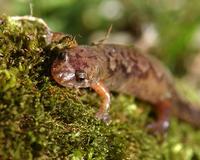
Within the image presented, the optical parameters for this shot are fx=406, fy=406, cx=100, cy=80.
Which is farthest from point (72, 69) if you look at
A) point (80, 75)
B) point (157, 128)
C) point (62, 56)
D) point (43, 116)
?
point (157, 128)

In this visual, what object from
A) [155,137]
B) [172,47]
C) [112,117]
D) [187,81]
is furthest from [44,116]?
[187,81]

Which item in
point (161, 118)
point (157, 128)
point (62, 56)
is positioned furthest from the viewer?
point (161, 118)

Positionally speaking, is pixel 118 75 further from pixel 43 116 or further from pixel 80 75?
pixel 43 116

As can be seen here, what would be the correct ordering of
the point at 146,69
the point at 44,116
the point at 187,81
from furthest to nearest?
the point at 187,81
the point at 146,69
the point at 44,116

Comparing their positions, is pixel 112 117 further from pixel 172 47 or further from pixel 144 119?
pixel 172 47

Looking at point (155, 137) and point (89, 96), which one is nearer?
point (89, 96)

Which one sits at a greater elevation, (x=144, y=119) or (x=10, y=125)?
(x=10, y=125)

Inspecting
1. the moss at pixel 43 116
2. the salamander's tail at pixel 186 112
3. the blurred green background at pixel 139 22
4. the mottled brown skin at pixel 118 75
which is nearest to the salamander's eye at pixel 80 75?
the mottled brown skin at pixel 118 75
